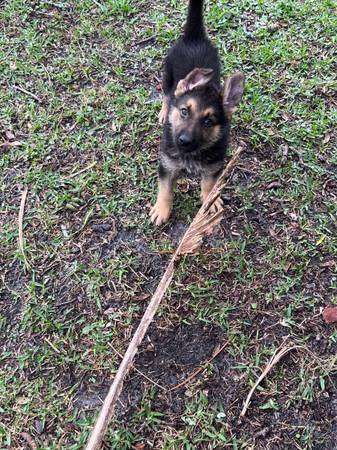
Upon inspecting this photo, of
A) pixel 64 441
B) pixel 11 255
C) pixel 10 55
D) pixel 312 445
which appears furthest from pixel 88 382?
pixel 10 55

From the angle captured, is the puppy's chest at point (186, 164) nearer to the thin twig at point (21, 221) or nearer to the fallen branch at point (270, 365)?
the thin twig at point (21, 221)

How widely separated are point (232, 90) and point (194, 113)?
35 cm

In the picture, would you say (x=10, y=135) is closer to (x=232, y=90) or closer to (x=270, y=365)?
(x=232, y=90)

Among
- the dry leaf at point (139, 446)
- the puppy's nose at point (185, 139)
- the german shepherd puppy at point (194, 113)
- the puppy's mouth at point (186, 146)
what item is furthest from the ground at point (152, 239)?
the puppy's nose at point (185, 139)

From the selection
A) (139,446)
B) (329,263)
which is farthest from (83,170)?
(139,446)

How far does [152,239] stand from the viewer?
470 cm

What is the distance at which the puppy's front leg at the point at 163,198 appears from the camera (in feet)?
14.9

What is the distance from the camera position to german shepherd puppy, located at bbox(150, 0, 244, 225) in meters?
4.09

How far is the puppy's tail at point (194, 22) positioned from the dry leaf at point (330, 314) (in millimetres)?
2720

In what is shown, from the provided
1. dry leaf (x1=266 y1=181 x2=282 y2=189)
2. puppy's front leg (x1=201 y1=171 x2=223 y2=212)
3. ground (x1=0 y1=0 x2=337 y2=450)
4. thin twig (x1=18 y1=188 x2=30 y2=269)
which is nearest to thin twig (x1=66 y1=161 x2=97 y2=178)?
ground (x1=0 y1=0 x2=337 y2=450)

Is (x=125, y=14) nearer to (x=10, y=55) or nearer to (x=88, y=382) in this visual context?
(x=10, y=55)

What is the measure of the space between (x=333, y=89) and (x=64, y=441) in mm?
4416

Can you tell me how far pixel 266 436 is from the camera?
3814 millimetres

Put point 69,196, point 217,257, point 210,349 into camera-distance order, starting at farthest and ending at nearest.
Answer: point 69,196 → point 217,257 → point 210,349
